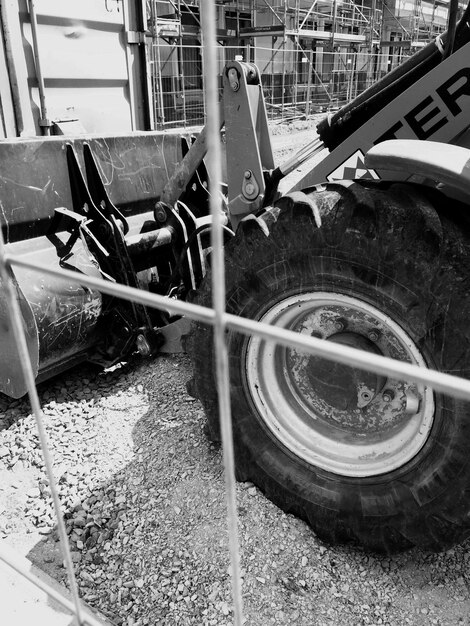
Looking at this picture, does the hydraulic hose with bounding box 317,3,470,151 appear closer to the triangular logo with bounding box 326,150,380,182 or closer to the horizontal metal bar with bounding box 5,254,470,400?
the triangular logo with bounding box 326,150,380,182

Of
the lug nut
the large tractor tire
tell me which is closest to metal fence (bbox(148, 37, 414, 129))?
the large tractor tire

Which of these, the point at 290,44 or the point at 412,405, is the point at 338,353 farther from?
the point at 290,44

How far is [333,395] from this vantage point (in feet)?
7.43

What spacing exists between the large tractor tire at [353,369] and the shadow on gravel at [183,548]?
0.13 metres

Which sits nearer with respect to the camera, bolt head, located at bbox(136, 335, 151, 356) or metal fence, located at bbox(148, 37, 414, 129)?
bolt head, located at bbox(136, 335, 151, 356)

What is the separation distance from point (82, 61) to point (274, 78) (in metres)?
14.0

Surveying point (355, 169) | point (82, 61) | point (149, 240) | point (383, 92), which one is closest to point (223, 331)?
point (355, 169)

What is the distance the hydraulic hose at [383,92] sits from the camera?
95.9 inches

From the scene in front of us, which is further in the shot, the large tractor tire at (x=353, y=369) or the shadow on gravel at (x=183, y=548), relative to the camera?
the shadow on gravel at (x=183, y=548)

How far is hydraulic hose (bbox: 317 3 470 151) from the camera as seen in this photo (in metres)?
2.44

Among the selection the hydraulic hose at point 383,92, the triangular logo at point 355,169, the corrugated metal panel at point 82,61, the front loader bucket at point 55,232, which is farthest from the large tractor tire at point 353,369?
the corrugated metal panel at point 82,61

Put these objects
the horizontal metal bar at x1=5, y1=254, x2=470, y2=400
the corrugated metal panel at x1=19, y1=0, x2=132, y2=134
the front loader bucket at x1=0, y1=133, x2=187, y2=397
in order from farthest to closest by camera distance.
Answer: the corrugated metal panel at x1=19, y1=0, x2=132, y2=134
the front loader bucket at x1=0, y1=133, x2=187, y2=397
the horizontal metal bar at x1=5, y1=254, x2=470, y2=400

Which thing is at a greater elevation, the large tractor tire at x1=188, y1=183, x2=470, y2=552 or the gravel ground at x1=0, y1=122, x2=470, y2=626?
the large tractor tire at x1=188, y1=183, x2=470, y2=552

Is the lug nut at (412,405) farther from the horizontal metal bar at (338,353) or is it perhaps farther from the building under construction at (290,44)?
the building under construction at (290,44)
